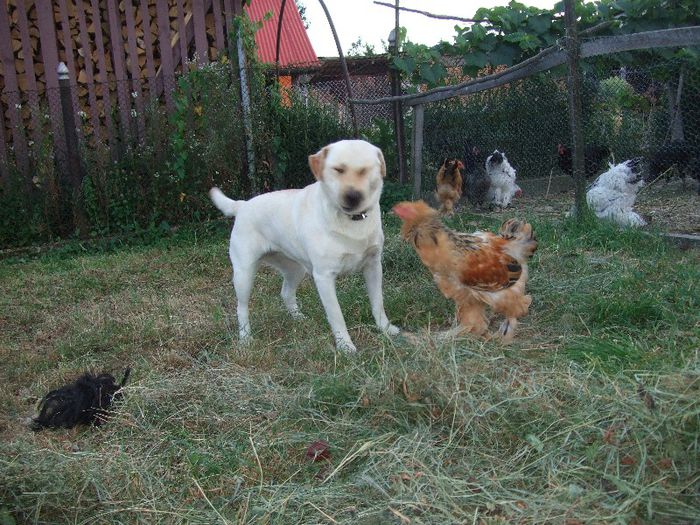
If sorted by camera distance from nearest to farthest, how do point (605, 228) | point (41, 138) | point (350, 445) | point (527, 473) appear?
point (527, 473) < point (350, 445) < point (605, 228) < point (41, 138)

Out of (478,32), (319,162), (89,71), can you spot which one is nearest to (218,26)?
(89,71)

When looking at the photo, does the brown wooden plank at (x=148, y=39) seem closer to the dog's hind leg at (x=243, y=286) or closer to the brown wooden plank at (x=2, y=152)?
the brown wooden plank at (x=2, y=152)

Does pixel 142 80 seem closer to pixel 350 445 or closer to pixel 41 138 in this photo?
pixel 41 138

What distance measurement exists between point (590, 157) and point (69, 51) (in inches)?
247

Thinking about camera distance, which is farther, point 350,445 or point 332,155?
point 332,155

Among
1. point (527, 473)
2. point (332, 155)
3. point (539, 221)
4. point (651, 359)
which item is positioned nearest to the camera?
point (527, 473)

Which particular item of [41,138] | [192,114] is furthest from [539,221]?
[41,138]

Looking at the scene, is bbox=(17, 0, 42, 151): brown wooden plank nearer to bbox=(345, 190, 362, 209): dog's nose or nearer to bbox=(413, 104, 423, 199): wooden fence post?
bbox=(413, 104, 423, 199): wooden fence post

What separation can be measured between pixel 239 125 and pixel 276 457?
6330mm

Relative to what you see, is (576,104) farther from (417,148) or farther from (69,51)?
(69,51)

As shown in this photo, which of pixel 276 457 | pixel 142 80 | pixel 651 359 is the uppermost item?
pixel 142 80

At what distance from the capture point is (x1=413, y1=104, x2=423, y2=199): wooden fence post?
8.90m

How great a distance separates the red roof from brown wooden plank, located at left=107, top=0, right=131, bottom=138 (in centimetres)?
432

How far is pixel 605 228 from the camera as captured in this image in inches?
245
